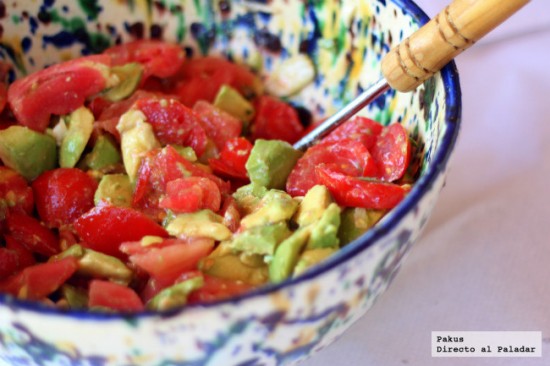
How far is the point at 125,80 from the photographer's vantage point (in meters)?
1.20

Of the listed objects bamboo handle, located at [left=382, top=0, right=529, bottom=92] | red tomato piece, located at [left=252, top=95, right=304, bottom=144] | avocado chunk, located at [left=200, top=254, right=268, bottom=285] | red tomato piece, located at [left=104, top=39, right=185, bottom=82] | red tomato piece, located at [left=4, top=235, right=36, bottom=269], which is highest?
red tomato piece, located at [left=104, top=39, right=185, bottom=82]

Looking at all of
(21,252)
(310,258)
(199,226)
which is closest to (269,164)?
(199,226)

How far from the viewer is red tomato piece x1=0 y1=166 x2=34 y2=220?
3.42 ft

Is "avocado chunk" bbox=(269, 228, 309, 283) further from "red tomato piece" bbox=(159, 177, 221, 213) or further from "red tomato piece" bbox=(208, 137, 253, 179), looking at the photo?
"red tomato piece" bbox=(208, 137, 253, 179)

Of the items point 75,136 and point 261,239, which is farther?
point 75,136

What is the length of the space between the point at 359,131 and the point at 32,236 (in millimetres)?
511

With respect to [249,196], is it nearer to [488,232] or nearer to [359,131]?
[359,131]

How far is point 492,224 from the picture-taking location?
1.20m

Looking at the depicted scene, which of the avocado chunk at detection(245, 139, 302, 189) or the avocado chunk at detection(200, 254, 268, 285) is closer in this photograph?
the avocado chunk at detection(200, 254, 268, 285)

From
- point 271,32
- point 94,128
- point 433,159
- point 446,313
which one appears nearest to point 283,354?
point 433,159

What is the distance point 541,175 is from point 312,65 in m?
0.46

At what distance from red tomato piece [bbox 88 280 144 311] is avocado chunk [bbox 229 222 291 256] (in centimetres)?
14

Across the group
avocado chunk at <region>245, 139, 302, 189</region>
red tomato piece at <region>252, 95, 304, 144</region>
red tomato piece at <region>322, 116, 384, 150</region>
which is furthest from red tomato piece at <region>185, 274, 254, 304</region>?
red tomato piece at <region>252, 95, 304, 144</region>

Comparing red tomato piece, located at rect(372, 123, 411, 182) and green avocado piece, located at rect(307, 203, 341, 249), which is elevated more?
red tomato piece, located at rect(372, 123, 411, 182)
